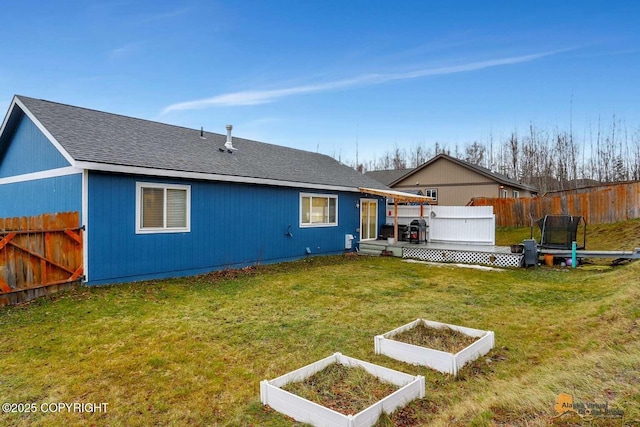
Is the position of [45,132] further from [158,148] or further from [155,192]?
[155,192]

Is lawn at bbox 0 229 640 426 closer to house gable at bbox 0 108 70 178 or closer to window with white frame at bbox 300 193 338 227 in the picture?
house gable at bbox 0 108 70 178

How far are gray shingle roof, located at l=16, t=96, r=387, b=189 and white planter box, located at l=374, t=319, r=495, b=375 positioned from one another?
6394 millimetres

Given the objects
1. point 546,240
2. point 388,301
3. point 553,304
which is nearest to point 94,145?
point 388,301

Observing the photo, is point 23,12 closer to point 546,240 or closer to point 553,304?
point 553,304

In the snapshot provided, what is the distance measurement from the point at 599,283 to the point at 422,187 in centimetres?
1833

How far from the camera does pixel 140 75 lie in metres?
14.9

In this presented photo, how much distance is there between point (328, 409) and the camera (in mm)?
2543

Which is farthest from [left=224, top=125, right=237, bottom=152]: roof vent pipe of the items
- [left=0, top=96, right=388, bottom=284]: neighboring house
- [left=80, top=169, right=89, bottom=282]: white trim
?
[left=80, top=169, right=89, bottom=282]: white trim

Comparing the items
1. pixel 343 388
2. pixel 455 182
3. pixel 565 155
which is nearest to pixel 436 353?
→ pixel 343 388

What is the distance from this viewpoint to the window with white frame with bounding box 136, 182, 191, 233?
7879 mm

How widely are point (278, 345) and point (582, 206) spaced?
17.6 m

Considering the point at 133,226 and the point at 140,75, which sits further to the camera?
the point at 140,75

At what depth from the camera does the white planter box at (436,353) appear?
3554 mm

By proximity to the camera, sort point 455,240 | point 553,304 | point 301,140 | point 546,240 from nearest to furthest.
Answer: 1. point 553,304
2. point 546,240
3. point 455,240
4. point 301,140
